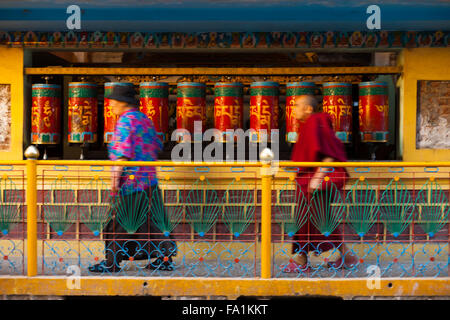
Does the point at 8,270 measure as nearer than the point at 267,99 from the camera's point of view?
Yes

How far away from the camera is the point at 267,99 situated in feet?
16.7

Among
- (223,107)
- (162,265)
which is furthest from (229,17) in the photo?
(162,265)

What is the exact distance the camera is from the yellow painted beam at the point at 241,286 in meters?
3.89

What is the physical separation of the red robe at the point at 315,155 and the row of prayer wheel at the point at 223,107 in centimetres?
97

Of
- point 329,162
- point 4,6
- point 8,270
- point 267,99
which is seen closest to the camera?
point 329,162

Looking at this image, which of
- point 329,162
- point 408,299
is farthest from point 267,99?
point 408,299

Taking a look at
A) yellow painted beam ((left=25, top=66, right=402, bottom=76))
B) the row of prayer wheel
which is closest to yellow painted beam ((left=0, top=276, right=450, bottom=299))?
the row of prayer wheel

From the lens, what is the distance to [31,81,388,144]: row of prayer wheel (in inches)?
200

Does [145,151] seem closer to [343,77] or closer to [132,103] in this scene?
[132,103]

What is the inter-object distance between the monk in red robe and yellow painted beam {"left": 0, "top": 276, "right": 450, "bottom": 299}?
0.66 feet

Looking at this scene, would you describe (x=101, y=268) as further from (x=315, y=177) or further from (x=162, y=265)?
(x=315, y=177)

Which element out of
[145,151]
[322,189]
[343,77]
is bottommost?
[322,189]

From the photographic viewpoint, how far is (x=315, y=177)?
405cm

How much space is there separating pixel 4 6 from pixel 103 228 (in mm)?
2245
